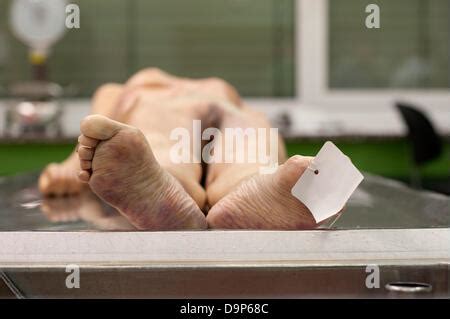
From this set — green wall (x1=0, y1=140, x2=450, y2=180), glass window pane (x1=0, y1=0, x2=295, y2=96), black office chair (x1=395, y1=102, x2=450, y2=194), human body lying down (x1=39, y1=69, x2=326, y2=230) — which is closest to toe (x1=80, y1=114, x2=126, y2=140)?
human body lying down (x1=39, y1=69, x2=326, y2=230)

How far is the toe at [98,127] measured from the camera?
2.07ft

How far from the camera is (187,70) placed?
2621 millimetres

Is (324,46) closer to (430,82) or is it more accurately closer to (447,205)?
(430,82)

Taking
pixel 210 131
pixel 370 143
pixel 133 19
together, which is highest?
pixel 133 19

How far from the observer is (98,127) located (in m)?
0.64

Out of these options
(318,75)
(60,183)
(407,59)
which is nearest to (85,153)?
(60,183)

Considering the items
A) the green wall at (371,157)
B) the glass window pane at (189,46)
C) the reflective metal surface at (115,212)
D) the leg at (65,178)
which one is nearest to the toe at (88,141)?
the reflective metal surface at (115,212)

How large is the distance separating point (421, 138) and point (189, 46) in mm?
940

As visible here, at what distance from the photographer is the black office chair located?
2.36 metres

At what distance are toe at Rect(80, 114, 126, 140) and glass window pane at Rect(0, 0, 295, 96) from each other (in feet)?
5.23

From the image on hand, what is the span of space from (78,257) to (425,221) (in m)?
0.43

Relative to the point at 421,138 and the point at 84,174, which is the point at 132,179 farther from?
the point at 421,138

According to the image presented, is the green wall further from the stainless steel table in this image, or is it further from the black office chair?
the stainless steel table

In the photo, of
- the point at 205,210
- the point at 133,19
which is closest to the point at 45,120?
the point at 133,19
